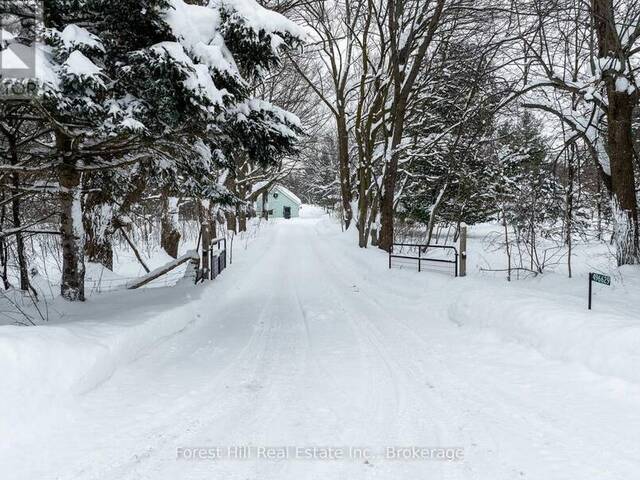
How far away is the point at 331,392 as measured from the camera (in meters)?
4.56

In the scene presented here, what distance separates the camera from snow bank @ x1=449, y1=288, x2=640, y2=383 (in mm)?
4629

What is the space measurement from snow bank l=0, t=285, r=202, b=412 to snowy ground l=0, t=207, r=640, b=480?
0.05ft

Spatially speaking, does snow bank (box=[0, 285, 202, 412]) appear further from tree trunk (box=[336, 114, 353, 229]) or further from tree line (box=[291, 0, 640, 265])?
tree trunk (box=[336, 114, 353, 229])

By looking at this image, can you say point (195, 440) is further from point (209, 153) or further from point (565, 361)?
point (209, 153)

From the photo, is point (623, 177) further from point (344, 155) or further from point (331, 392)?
point (344, 155)

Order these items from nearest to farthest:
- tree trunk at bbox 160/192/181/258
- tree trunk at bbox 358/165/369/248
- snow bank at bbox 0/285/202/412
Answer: snow bank at bbox 0/285/202/412, tree trunk at bbox 160/192/181/258, tree trunk at bbox 358/165/369/248

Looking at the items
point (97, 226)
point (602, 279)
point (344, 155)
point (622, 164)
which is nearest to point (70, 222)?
point (97, 226)

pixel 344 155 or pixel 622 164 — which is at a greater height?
pixel 344 155

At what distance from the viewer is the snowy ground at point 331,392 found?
3.26m

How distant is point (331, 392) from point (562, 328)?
3.18 meters

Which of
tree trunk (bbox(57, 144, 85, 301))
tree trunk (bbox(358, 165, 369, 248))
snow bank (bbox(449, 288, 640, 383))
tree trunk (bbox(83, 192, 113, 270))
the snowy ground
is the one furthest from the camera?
tree trunk (bbox(358, 165, 369, 248))

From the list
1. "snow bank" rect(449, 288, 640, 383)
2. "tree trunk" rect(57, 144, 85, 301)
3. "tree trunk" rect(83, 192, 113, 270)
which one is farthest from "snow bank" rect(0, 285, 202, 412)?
"snow bank" rect(449, 288, 640, 383)

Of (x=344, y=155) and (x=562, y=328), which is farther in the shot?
(x=344, y=155)

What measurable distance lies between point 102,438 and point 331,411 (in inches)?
78.7
